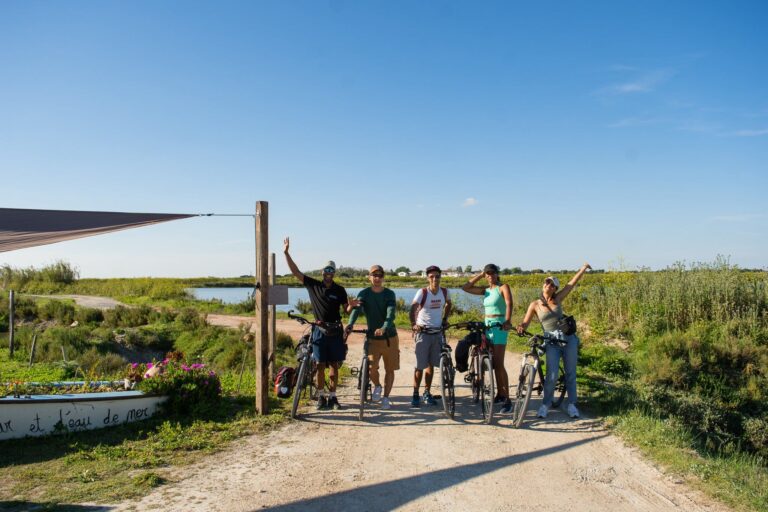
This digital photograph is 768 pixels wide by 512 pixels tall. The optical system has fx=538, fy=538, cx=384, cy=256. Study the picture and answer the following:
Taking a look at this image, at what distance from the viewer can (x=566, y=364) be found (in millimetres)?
6562

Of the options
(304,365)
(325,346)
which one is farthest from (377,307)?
(304,365)

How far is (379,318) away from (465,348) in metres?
1.19

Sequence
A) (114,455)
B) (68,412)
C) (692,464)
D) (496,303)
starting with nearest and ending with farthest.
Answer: (692,464) → (114,455) → (68,412) → (496,303)

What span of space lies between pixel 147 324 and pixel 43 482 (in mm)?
17615

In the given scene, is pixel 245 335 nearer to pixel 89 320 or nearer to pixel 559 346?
pixel 89 320

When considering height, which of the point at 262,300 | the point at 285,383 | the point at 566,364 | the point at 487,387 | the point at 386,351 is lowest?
the point at 285,383

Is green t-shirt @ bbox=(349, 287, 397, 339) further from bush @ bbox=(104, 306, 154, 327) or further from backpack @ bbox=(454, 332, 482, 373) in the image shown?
bush @ bbox=(104, 306, 154, 327)

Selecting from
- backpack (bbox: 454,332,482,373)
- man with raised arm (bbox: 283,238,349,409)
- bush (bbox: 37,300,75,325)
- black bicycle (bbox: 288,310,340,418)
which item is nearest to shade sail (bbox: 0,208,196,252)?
man with raised arm (bbox: 283,238,349,409)

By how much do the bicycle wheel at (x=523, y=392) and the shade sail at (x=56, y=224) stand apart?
4567mm

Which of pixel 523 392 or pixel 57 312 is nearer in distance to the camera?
pixel 523 392

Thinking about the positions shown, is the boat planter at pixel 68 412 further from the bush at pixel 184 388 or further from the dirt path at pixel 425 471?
the dirt path at pixel 425 471

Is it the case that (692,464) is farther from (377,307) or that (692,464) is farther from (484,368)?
(377,307)

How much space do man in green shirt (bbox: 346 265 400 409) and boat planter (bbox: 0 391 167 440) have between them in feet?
8.91

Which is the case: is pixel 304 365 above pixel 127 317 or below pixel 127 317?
above
